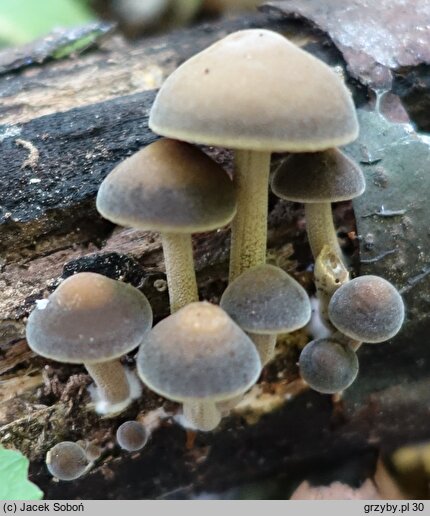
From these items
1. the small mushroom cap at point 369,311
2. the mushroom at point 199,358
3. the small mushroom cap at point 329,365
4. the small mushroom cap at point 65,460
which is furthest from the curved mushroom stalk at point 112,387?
the small mushroom cap at point 369,311

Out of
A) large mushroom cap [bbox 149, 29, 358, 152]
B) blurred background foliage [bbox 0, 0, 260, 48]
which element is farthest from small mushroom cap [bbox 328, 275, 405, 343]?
blurred background foliage [bbox 0, 0, 260, 48]

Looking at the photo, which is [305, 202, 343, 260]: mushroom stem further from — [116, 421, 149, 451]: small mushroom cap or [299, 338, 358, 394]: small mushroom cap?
[116, 421, 149, 451]: small mushroom cap

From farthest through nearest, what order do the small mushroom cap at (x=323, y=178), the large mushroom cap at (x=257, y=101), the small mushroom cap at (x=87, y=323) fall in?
the small mushroom cap at (x=323, y=178) < the small mushroom cap at (x=87, y=323) < the large mushroom cap at (x=257, y=101)

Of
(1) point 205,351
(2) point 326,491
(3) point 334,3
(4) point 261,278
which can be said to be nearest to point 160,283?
(4) point 261,278

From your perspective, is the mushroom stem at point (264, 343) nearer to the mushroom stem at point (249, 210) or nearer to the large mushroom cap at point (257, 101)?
the mushroom stem at point (249, 210)

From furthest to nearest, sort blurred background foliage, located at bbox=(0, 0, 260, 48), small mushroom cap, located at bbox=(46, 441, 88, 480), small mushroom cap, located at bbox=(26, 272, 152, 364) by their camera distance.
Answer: blurred background foliage, located at bbox=(0, 0, 260, 48) < small mushroom cap, located at bbox=(46, 441, 88, 480) < small mushroom cap, located at bbox=(26, 272, 152, 364)
